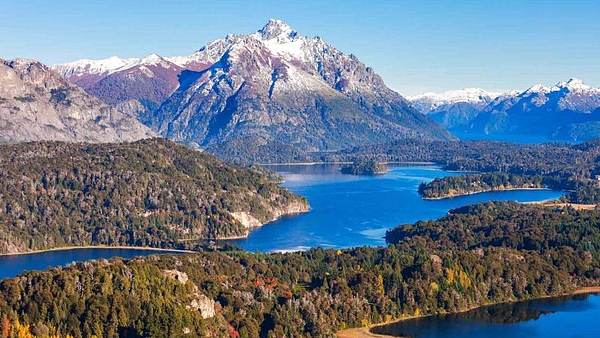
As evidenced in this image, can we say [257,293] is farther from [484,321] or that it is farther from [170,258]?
[484,321]

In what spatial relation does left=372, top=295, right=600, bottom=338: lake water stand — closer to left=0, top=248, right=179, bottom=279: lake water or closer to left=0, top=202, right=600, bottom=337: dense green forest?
left=0, top=202, right=600, bottom=337: dense green forest

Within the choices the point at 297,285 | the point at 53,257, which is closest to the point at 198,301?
the point at 297,285

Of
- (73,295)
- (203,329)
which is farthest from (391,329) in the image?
(73,295)

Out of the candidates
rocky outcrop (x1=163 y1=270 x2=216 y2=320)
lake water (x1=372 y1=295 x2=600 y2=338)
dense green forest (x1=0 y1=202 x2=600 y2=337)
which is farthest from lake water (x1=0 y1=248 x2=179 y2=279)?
lake water (x1=372 y1=295 x2=600 y2=338)

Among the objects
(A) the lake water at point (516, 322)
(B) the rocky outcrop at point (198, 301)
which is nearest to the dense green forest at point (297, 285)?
(B) the rocky outcrop at point (198, 301)

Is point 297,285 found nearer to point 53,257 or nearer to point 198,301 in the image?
point 198,301

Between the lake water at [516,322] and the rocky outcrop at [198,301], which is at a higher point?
the rocky outcrop at [198,301]

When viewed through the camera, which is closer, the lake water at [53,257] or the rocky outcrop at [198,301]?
the rocky outcrop at [198,301]

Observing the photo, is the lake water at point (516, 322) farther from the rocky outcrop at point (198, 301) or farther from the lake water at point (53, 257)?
the lake water at point (53, 257)
